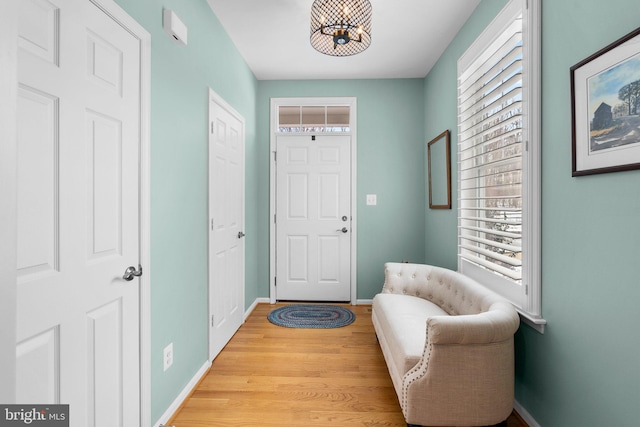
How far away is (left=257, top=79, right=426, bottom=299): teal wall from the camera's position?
13.1ft

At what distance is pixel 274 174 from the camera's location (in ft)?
13.3

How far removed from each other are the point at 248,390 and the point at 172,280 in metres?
0.89

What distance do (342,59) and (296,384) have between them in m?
2.96

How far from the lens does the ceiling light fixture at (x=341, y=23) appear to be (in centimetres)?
213

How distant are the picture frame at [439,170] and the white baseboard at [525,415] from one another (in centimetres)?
166

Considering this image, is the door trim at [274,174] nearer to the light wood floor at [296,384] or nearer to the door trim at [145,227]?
the light wood floor at [296,384]

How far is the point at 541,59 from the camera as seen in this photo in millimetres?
1723

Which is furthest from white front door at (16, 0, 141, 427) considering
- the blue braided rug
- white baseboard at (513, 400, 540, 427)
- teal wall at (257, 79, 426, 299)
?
teal wall at (257, 79, 426, 299)

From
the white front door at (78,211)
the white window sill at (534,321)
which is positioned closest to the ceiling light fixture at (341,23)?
the white front door at (78,211)

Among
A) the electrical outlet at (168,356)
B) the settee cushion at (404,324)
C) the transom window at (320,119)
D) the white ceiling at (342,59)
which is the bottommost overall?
the electrical outlet at (168,356)

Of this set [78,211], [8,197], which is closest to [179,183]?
[78,211]

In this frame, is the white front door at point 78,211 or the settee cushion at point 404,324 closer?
the white front door at point 78,211

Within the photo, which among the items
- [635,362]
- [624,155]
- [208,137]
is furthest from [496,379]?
[208,137]

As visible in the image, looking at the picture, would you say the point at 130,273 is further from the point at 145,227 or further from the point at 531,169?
the point at 531,169
